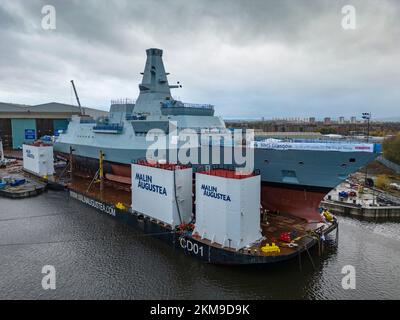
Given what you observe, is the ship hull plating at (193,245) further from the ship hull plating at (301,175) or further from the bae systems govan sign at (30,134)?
the bae systems govan sign at (30,134)

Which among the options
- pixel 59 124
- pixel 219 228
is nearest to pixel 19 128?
pixel 59 124

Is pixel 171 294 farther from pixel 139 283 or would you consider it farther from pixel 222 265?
pixel 222 265

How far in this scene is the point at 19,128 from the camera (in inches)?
1898

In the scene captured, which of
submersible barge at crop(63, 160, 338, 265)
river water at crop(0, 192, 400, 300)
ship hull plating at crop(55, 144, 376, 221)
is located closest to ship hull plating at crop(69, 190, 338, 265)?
submersible barge at crop(63, 160, 338, 265)

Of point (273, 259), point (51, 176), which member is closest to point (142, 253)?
point (273, 259)

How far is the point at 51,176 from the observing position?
29750 millimetres

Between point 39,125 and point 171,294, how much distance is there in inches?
1907

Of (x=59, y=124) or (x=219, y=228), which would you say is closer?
(x=219, y=228)

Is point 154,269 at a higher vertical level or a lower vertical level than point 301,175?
lower

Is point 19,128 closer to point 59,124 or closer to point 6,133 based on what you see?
point 6,133

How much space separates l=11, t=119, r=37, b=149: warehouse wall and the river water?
35.5m

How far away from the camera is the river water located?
Answer: 38.3 ft

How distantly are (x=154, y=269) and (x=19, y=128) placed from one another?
45.3 metres
